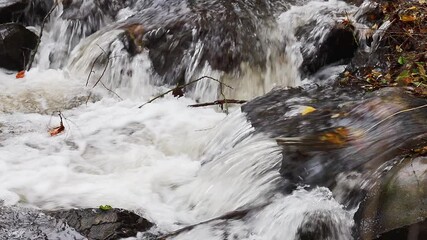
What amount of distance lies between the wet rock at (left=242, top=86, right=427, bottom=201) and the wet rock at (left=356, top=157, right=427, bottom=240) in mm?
195

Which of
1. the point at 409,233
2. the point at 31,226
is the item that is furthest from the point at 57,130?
the point at 409,233

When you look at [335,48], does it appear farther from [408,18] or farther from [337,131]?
[337,131]

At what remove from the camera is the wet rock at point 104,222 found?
373 centimetres

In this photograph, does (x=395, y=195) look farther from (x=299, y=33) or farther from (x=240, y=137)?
(x=299, y=33)

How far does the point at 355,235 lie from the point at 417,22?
3554 millimetres

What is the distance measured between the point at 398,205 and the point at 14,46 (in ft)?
19.5

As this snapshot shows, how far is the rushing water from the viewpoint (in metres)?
3.88

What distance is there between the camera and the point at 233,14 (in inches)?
285

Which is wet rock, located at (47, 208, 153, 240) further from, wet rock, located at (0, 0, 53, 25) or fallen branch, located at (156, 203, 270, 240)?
wet rock, located at (0, 0, 53, 25)

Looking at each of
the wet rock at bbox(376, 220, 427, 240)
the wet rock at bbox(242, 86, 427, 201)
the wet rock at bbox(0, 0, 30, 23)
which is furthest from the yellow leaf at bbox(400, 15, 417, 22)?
the wet rock at bbox(0, 0, 30, 23)

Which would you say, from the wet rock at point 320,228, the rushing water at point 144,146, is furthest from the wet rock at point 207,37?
the wet rock at point 320,228

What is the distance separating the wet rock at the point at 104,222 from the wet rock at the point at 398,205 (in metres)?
1.53

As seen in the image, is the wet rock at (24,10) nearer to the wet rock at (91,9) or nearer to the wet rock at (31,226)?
the wet rock at (91,9)

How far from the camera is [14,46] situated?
24.6ft
